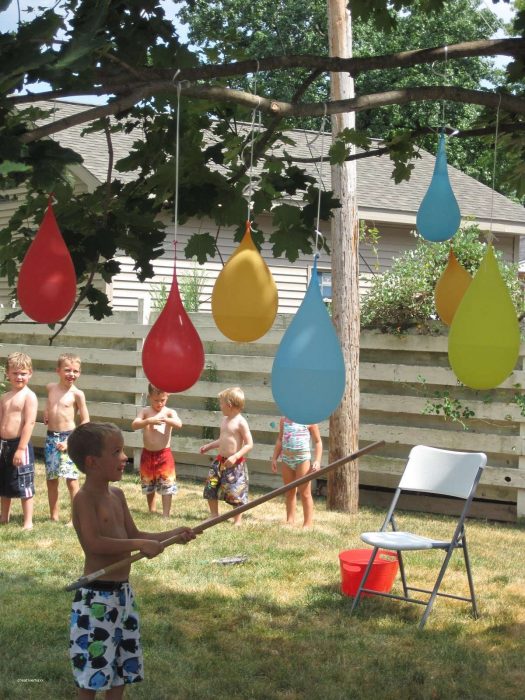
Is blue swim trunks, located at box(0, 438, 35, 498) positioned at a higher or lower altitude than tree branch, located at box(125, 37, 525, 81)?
lower

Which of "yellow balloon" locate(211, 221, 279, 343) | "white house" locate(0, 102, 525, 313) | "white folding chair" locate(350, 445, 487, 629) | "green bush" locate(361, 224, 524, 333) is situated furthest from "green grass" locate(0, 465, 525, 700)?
"white house" locate(0, 102, 525, 313)

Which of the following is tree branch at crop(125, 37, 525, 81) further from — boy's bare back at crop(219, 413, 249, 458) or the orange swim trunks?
the orange swim trunks

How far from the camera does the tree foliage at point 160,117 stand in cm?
236

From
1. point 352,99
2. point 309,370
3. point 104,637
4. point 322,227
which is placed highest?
point 322,227

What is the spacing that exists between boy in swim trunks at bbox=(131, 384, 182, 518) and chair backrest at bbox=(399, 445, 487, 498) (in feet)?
8.29

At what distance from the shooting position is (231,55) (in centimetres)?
412

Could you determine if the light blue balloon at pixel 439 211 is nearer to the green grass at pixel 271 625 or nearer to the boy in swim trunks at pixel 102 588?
the boy in swim trunks at pixel 102 588

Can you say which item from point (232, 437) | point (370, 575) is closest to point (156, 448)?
point (232, 437)

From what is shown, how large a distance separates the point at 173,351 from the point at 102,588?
3.74 ft

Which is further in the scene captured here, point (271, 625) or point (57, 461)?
point (57, 461)

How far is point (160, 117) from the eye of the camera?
12.9 feet

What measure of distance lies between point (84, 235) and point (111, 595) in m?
1.28

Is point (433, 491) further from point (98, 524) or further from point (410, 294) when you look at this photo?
point (410, 294)

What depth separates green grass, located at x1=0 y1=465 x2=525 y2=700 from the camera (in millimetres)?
4203
